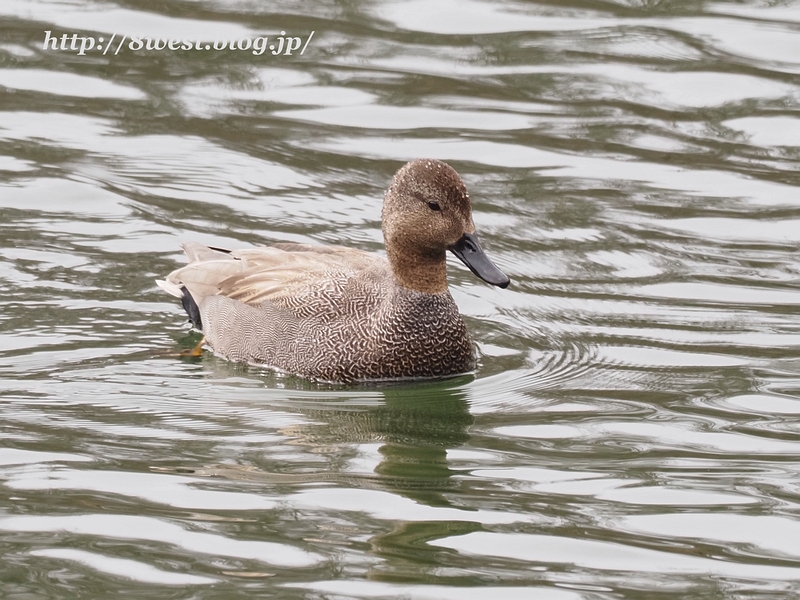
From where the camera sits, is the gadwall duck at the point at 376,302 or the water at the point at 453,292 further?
the gadwall duck at the point at 376,302

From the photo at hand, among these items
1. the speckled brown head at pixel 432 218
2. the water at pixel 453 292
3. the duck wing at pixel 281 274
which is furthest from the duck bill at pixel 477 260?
the duck wing at pixel 281 274

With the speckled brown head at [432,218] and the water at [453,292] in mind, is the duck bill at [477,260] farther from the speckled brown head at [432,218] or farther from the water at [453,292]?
the water at [453,292]

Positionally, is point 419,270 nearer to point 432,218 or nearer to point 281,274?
point 432,218

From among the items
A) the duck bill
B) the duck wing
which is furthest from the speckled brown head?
the duck wing

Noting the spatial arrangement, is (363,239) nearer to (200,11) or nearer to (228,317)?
(228,317)

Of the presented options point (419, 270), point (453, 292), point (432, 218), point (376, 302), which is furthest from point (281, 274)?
point (453, 292)

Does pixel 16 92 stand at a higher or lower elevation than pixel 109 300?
higher

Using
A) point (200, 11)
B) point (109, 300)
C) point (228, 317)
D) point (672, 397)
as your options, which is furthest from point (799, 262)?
point (200, 11)

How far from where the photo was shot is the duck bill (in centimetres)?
874

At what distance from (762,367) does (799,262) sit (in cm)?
201

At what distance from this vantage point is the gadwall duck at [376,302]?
352 inches

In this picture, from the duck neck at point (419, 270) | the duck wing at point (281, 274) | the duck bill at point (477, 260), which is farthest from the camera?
the duck wing at point (281, 274)

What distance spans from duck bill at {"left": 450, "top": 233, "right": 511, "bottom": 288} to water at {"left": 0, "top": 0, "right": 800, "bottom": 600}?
682 mm

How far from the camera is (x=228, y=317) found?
32.6ft
